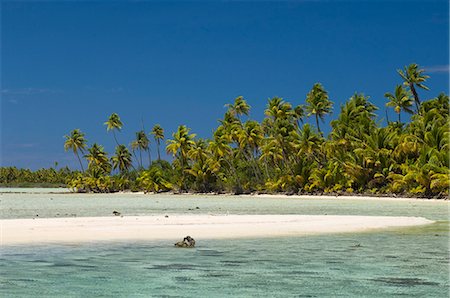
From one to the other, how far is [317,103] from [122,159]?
166 feet

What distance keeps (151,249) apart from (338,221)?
1480 centimetres

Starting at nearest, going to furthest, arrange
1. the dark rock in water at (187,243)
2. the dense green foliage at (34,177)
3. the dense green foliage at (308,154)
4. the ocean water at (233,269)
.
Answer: the ocean water at (233,269) < the dark rock in water at (187,243) < the dense green foliage at (308,154) < the dense green foliage at (34,177)

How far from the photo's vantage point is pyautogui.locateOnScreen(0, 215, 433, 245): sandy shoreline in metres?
25.3

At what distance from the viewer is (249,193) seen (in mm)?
112062

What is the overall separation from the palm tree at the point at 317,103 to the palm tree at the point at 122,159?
156 ft

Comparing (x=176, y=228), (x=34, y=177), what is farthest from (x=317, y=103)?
(x=34, y=177)

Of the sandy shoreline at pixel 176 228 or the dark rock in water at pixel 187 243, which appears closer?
the dark rock in water at pixel 187 243

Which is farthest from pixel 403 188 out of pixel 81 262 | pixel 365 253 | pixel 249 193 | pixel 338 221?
pixel 81 262

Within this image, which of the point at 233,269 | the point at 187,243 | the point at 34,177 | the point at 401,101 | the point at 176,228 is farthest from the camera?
the point at 34,177

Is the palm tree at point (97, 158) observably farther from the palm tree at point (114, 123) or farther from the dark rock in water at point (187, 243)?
the dark rock in water at point (187, 243)

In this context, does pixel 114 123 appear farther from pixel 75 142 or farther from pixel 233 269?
pixel 233 269

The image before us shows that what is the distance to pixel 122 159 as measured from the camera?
136875mm

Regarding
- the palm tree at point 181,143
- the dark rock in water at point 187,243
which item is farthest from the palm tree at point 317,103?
the dark rock in water at point 187,243

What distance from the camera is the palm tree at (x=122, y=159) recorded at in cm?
13700
